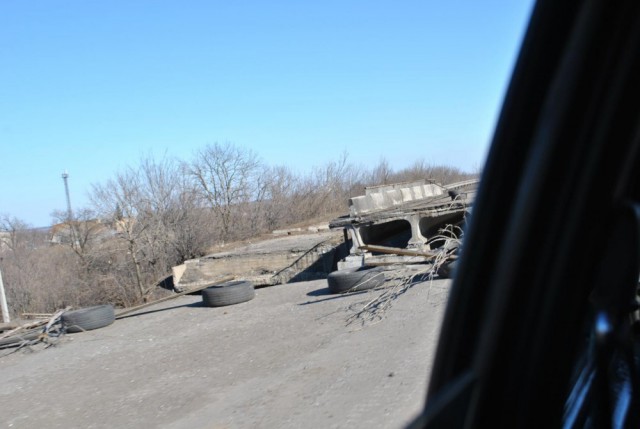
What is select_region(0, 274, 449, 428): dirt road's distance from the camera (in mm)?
5777

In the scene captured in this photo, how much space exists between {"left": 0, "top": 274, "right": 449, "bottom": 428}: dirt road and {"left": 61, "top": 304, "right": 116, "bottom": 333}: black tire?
272 millimetres

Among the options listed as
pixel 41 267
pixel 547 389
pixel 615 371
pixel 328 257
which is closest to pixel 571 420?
pixel 615 371

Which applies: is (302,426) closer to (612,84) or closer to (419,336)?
(419,336)

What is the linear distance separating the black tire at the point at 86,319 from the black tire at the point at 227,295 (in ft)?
7.29

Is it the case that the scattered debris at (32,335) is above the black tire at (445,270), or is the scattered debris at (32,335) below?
below

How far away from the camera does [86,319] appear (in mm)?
12523

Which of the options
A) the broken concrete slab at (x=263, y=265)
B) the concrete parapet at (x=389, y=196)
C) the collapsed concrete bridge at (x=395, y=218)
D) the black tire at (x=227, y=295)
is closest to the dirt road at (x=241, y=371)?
the black tire at (x=227, y=295)

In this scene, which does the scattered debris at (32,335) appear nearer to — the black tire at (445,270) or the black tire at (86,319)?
the black tire at (86,319)

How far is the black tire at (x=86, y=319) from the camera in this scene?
40.4 ft

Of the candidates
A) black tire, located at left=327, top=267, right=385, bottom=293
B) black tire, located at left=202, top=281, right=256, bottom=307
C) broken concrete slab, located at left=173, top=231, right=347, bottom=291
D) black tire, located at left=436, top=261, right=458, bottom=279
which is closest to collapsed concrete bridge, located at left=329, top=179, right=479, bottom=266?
broken concrete slab, located at left=173, top=231, right=347, bottom=291

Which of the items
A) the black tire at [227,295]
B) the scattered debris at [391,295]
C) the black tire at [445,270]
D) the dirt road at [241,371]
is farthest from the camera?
the black tire at [227,295]

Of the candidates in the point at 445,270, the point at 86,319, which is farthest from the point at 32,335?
the point at 445,270

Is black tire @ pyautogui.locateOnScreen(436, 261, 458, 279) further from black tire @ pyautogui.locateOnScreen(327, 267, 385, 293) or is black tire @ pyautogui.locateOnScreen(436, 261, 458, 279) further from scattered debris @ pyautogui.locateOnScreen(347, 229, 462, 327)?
black tire @ pyautogui.locateOnScreen(327, 267, 385, 293)

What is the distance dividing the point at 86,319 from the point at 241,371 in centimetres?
622
